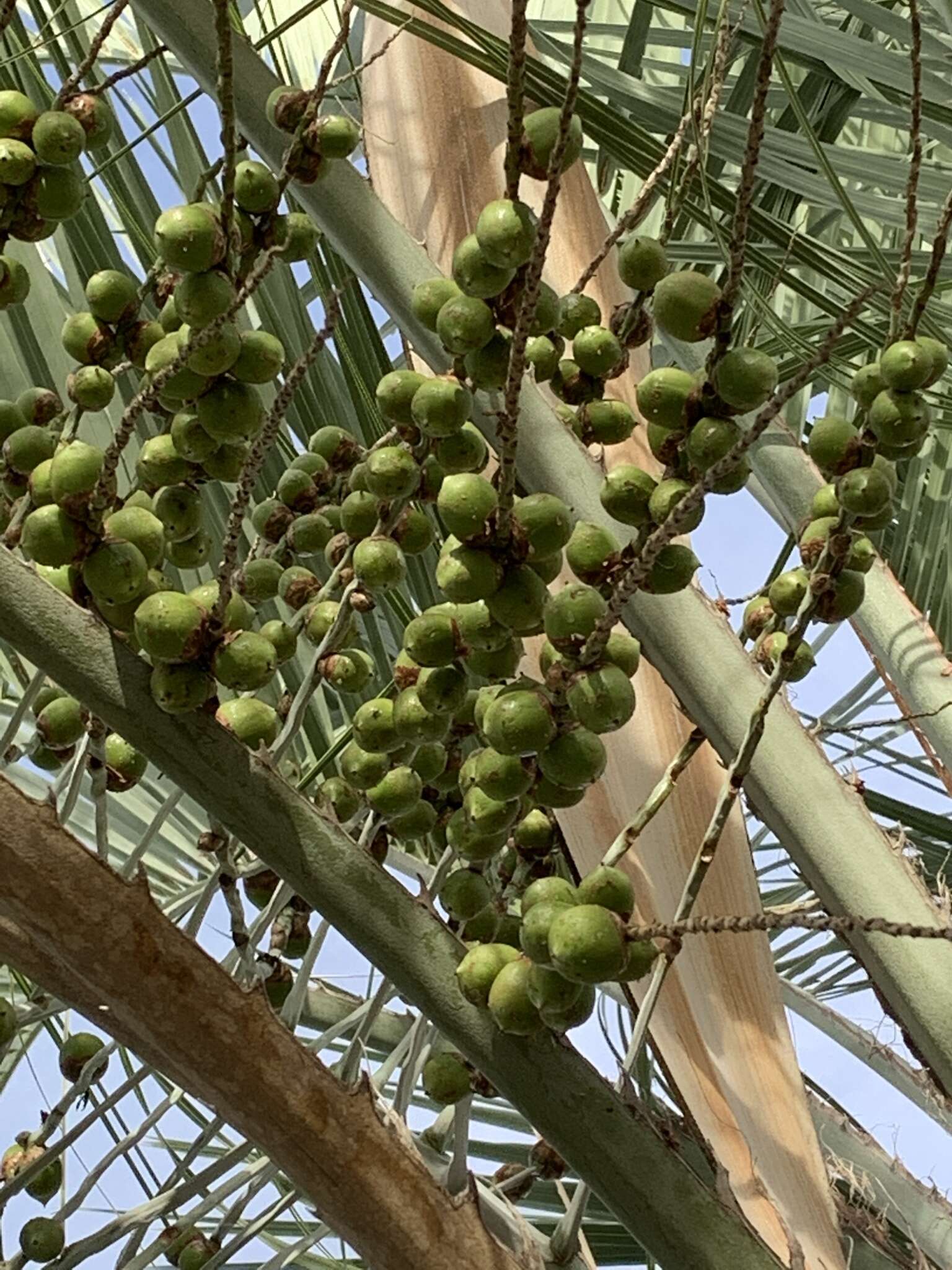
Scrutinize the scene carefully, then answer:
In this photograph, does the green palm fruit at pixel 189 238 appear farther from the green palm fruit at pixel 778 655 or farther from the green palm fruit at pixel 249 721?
the green palm fruit at pixel 778 655

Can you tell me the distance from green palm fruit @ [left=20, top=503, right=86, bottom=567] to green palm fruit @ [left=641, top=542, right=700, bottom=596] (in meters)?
0.27

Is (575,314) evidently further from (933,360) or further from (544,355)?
(933,360)

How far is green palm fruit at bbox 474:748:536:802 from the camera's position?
2.24ft

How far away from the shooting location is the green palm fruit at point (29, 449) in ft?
2.48

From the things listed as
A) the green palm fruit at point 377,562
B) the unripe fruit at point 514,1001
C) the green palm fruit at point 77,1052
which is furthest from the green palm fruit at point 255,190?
the green palm fruit at point 77,1052

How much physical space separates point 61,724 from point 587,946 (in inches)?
14.6

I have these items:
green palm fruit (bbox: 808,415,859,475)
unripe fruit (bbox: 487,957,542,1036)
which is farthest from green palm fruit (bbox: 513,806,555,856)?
green palm fruit (bbox: 808,415,859,475)

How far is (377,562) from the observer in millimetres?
757

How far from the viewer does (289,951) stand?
3.14 ft

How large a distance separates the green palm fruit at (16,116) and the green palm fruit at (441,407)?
0.77ft

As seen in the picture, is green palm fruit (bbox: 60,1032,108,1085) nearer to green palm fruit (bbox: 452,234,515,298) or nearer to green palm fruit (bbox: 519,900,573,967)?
green palm fruit (bbox: 519,900,573,967)

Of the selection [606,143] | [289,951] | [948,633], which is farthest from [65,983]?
[948,633]

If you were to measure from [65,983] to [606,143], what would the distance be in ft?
2.05

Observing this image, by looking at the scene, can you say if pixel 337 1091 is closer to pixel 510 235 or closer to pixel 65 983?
pixel 65 983
